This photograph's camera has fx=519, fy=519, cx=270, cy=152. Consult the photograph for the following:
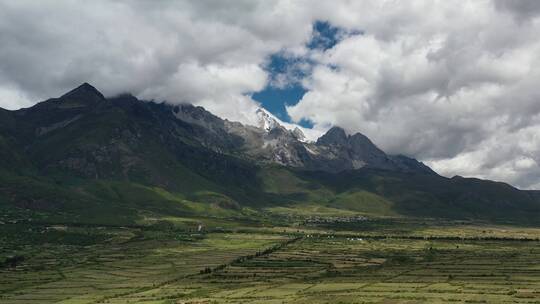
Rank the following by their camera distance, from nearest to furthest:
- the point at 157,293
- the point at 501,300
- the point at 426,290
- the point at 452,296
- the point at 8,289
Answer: the point at 501,300 → the point at 452,296 → the point at 426,290 → the point at 157,293 → the point at 8,289

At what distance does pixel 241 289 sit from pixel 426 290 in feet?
197

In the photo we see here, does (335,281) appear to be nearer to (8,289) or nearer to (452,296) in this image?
(452,296)

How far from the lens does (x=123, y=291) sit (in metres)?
181

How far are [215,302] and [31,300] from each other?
6276 cm

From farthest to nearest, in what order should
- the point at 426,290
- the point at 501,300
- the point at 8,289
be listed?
the point at 8,289 < the point at 426,290 < the point at 501,300

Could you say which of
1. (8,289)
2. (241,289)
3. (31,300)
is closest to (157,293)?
(241,289)

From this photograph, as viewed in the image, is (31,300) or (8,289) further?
(8,289)

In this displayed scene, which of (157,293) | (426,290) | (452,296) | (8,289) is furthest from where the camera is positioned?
(8,289)

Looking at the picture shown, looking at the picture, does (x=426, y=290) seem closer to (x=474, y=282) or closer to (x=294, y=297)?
(x=474, y=282)

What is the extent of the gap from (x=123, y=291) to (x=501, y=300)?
120885 millimetres

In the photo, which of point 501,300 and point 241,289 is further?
point 241,289

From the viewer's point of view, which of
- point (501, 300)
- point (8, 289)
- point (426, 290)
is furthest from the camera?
point (8, 289)

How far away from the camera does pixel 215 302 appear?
5886 inches

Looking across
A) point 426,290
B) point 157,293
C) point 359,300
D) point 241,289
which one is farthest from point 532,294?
point 157,293
